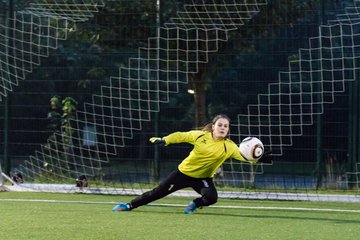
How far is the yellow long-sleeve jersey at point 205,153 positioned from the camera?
9.90 meters

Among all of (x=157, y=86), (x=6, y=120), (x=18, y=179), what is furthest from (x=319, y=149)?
(x=6, y=120)

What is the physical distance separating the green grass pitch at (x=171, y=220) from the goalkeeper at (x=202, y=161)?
26cm

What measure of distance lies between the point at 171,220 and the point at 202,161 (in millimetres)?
886

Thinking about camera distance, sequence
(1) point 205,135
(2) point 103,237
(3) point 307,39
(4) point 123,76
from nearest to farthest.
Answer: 1. (2) point 103,237
2. (1) point 205,135
3. (3) point 307,39
4. (4) point 123,76

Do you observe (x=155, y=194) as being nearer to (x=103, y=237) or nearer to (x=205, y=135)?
(x=205, y=135)

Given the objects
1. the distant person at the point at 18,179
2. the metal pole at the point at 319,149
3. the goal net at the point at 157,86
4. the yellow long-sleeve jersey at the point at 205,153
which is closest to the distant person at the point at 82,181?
the goal net at the point at 157,86

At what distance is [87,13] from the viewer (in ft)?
48.5

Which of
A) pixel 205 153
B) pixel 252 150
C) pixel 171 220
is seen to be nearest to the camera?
pixel 252 150

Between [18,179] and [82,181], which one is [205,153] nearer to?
[82,181]

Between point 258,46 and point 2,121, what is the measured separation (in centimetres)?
504

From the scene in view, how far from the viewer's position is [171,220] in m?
9.55

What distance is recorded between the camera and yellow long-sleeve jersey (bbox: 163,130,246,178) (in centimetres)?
990

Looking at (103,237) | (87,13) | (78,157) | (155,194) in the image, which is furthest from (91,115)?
(103,237)

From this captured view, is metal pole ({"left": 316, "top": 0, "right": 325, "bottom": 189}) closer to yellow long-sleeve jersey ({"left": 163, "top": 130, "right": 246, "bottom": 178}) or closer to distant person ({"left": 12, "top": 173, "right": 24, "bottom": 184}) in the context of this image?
yellow long-sleeve jersey ({"left": 163, "top": 130, "right": 246, "bottom": 178})
